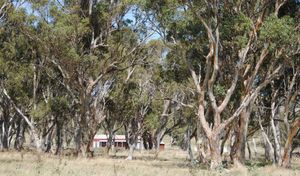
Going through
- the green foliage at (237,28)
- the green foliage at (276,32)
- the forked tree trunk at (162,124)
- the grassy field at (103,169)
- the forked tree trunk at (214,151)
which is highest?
the green foliage at (237,28)

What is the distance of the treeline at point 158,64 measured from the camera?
80.6 ft

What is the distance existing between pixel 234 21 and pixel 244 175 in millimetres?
7923

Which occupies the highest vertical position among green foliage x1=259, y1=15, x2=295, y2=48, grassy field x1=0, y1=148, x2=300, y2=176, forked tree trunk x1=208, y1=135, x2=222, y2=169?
green foliage x1=259, y1=15, x2=295, y2=48

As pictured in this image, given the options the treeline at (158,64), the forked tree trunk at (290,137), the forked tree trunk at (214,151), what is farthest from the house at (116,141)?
the forked tree trunk at (214,151)

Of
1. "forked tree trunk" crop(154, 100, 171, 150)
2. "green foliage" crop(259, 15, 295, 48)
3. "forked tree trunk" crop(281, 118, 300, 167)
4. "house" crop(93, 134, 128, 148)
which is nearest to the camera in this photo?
"green foliage" crop(259, 15, 295, 48)

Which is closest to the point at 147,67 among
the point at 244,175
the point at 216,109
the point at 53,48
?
the point at 53,48

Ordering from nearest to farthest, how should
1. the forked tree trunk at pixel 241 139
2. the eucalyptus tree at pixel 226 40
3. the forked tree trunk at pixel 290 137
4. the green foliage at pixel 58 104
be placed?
the eucalyptus tree at pixel 226 40 < the forked tree trunk at pixel 241 139 < the forked tree trunk at pixel 290 137 < the green foliage at pixel 58 104

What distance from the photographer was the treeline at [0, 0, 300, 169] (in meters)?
24.6

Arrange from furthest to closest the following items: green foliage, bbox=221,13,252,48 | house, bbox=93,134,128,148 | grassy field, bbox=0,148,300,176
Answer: house, bbox=93,134,128,148, green foliage, bbox=221,13,252,48, grassy field, bbox=0,148,300,176

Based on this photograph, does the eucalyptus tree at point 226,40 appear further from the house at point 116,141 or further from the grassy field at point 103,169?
the house at point 116,141

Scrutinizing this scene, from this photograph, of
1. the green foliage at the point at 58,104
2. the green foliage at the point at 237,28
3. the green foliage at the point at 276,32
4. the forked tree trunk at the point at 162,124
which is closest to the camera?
the green foliage at the point at 276,32

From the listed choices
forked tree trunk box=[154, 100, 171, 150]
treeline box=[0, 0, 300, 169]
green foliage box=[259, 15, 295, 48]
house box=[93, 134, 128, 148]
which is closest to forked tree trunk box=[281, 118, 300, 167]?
treeline box=[0, 0, 300, 169]

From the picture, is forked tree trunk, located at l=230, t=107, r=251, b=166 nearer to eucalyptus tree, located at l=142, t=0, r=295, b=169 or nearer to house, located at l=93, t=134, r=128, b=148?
eucalyptus tree, located at l=142, t=0, r=295, b=169

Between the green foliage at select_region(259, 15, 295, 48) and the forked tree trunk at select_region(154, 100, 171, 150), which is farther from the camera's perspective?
the forked tree trunk at select_region(154, 100, 171, 150)
